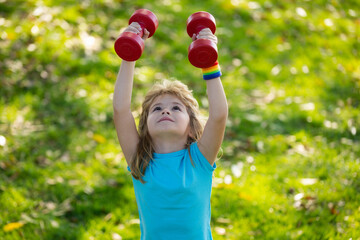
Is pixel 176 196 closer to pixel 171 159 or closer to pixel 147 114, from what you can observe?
pixel 171 159

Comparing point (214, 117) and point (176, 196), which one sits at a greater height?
point (214, 117)

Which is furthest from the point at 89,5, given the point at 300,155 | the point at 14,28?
the point at 300,155

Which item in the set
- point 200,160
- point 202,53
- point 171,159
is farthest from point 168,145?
point 202,53

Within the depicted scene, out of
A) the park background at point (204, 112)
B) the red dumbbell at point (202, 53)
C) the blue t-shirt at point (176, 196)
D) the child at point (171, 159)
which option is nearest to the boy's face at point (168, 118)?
the child at point (171, 159)

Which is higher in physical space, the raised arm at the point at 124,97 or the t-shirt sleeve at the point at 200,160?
the raised arm at the point at 124,97

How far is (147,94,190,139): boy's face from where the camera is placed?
219 cm

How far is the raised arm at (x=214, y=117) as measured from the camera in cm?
210

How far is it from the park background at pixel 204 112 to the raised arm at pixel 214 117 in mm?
1155

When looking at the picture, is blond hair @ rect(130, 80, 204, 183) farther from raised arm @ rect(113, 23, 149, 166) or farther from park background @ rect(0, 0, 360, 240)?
park background @ rect(0, 0, 360, 240)

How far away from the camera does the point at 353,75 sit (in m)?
5.14

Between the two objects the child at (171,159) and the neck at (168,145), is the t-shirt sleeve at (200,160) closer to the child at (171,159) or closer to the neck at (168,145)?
the child at (171,159)

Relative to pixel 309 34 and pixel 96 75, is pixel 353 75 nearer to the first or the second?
pixel 309 34

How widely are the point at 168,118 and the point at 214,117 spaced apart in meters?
0.27

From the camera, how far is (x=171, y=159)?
7.22 ft
